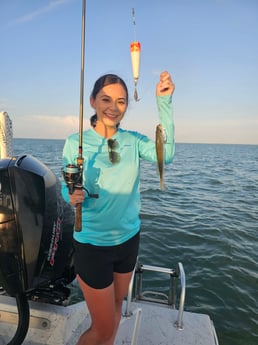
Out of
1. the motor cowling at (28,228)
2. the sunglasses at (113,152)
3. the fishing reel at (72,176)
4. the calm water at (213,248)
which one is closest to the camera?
the fishing reel at (72,176)

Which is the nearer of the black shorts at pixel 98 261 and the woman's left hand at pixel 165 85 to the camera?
the black shorts at pixel 98 261

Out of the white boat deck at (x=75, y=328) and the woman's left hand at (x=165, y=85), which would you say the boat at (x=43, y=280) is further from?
the woman's left hand at (x=165, y=85)

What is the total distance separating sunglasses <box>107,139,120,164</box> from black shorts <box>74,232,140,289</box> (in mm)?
671

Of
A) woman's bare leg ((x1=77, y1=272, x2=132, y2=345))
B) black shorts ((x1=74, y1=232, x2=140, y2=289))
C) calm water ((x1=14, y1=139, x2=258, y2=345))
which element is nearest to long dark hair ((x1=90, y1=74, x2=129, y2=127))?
black shorts ((x1=74, y1=232, x2=140, y2=289))

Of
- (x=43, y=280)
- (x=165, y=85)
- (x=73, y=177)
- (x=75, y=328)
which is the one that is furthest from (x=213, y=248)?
(x=73, y=177)

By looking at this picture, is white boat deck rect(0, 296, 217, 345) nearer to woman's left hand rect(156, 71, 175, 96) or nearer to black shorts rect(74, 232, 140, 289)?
black shorts rect(74, 232, 140, 289)

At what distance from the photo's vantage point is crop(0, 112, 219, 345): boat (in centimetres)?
238

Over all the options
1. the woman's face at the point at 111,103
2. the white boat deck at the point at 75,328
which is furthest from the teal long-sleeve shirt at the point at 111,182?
the white boat deck at the point at 75,328

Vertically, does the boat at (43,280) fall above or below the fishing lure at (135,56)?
below

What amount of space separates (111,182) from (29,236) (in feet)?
2.98

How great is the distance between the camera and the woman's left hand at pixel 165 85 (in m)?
2.24

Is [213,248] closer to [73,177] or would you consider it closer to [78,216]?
[78,216]

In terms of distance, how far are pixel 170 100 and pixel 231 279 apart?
4.92 metres

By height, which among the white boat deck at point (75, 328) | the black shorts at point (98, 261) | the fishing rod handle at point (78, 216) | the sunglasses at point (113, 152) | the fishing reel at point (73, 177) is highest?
the sunglasses at point (113, 152)
